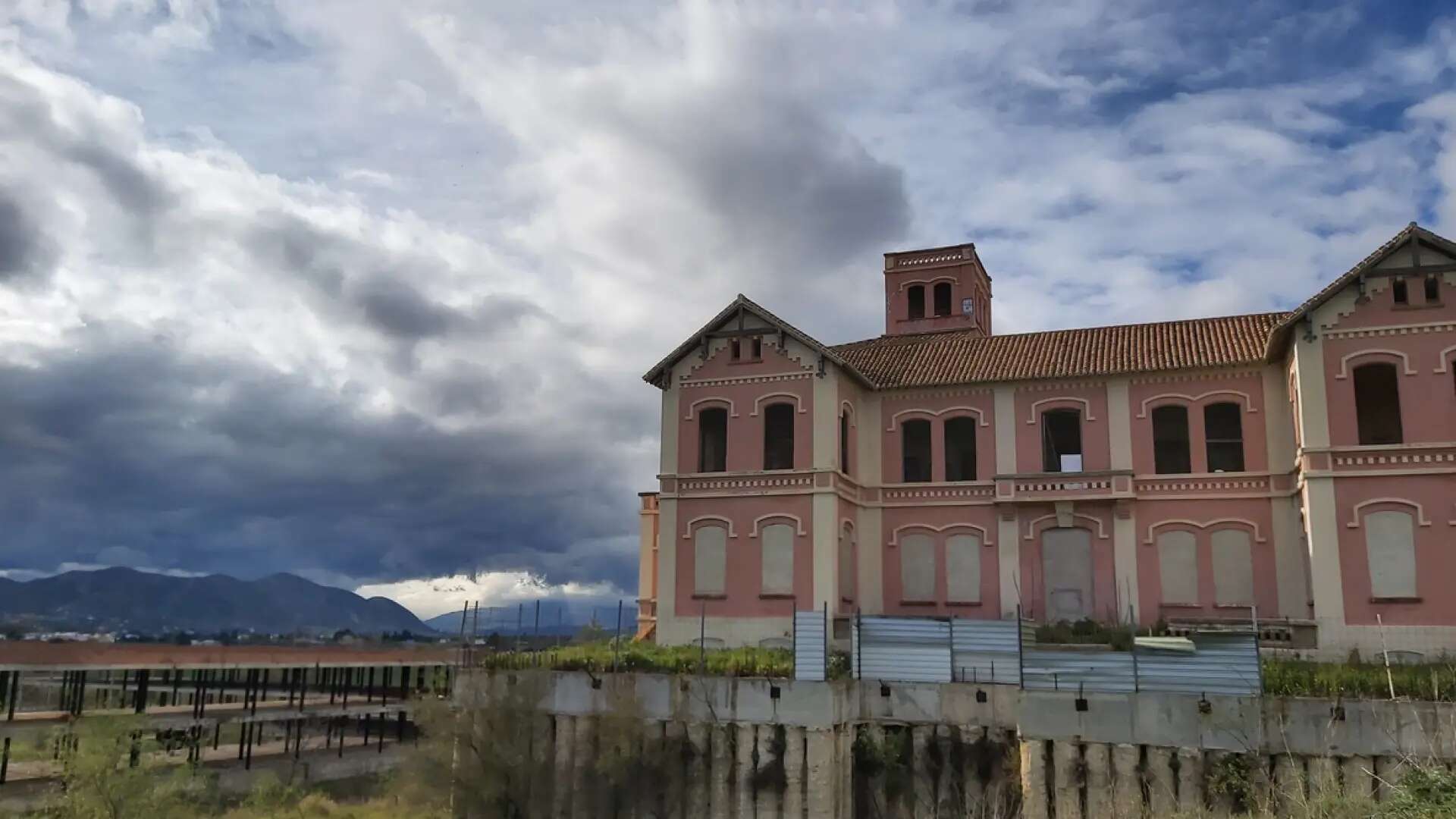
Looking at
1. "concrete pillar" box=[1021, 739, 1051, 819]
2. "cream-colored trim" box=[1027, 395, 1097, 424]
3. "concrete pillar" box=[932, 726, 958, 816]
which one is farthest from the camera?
"cream-colored trim" box=[1027, 395, 1097, 424]

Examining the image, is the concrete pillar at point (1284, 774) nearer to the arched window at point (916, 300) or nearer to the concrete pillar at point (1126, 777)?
the concrete pillar at point (1126, 777)

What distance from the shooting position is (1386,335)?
27.3 meters

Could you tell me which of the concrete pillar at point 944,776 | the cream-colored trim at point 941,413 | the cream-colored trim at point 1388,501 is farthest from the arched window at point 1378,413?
the concrete pillar at point 944,776

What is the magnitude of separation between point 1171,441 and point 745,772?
17.7 meters

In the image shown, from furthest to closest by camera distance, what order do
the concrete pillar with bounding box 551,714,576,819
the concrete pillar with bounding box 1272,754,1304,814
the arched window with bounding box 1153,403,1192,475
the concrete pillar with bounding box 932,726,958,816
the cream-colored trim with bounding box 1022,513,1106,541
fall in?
the arched window with bounding box 1153,403,1192,475
the cream-colored trim with bounding box 1022,513,1106,541
the concrete pillar with bounding box 551,714,576,819
the concrete pillar with bounding box 932,726,958,816
the concrete pillar with bounding box 1272,754,1304,814

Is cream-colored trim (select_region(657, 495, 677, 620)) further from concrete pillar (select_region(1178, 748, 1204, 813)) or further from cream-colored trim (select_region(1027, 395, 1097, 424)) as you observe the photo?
concrete pillar (select_region(1178, 748, 1204, 813))

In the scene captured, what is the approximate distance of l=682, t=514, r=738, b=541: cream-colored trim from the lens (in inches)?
1284

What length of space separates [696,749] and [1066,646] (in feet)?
28.4

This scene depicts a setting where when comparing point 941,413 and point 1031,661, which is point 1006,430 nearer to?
point 941,413

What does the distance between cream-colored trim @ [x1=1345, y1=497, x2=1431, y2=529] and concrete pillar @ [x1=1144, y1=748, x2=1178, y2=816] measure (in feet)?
32.6

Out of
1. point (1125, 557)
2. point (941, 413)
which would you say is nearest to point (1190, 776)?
point (1125, 557)

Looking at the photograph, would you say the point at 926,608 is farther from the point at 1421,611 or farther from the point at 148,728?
the point at 148,728

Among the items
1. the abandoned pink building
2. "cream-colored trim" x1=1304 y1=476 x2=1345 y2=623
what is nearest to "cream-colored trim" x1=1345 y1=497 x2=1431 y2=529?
the abandoned pink building

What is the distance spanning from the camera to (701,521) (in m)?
33.0
